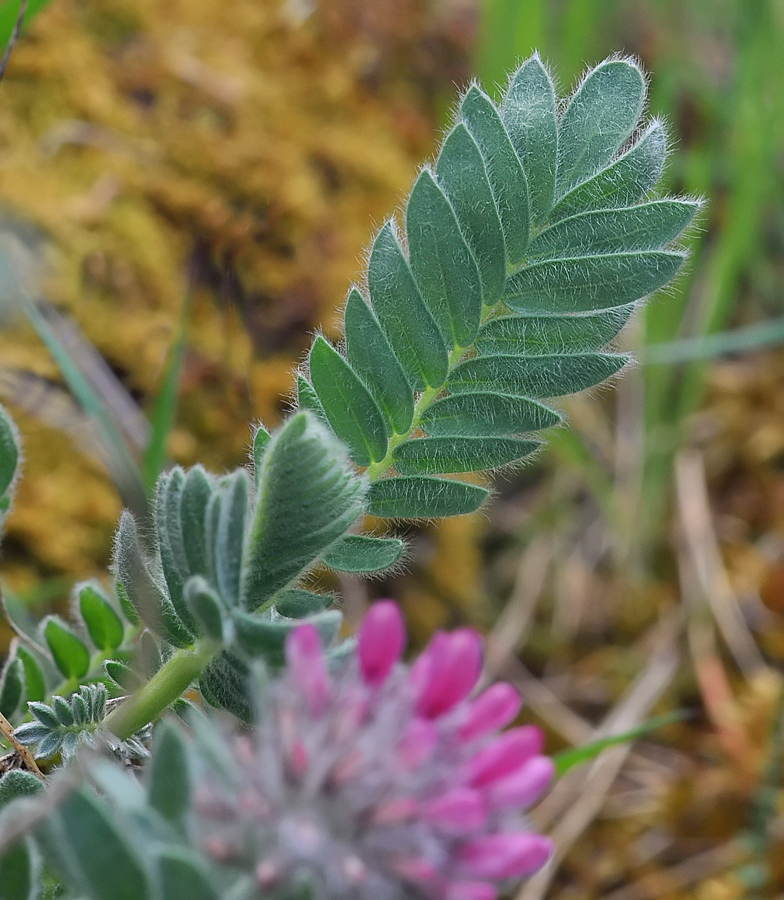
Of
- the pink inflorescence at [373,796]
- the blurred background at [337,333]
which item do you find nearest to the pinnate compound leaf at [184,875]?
the pink inflorescence at [373,796]

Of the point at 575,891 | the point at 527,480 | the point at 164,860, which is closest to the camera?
the point at 164,860

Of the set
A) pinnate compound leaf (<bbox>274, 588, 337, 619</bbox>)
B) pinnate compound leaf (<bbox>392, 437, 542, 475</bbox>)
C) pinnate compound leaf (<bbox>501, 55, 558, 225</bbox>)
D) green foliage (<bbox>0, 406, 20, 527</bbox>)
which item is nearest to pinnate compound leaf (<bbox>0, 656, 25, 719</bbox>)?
green foliage (<bbox>0, 406, 20, 527</bbox>)

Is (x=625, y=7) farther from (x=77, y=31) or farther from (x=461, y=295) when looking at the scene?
(x=461, y=295)

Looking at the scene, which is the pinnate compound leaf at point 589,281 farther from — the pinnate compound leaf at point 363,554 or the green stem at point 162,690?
the green stem at point 162,690

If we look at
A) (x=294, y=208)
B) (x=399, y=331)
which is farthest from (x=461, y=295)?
(x=294, y=208)

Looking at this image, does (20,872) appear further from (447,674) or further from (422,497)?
(422,497)

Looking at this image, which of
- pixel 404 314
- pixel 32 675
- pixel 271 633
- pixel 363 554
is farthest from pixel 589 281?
pixel 32 675

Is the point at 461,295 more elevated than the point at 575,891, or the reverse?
the point at 461,295
